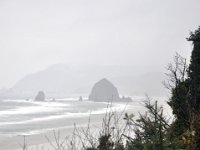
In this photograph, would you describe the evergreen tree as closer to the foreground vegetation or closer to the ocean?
the foreground vegetation

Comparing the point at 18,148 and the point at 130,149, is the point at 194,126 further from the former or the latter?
the point at 18,148

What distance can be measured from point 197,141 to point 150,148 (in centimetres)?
94

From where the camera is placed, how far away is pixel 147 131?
27.1 ft

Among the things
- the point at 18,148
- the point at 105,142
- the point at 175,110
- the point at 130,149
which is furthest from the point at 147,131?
the point at 18,148

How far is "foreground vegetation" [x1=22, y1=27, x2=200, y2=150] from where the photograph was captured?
6.34m

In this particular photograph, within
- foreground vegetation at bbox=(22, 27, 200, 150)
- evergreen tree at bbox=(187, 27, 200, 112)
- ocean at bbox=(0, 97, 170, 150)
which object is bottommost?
ocean at bbox=(0, 97, 170, 150)

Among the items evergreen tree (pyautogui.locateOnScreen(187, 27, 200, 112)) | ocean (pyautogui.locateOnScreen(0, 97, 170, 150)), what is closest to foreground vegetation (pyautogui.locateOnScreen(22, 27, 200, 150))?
evergreen tree (pyautogui.locateOnScreen(187, 27, 200, 112))

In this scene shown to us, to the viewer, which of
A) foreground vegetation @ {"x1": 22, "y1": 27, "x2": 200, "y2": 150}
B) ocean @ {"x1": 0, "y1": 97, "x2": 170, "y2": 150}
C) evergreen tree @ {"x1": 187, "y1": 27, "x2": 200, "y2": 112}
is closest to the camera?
foreground vegetation @ {"x1": 22, "y1": 27, "x2": 200, "y2": 150}

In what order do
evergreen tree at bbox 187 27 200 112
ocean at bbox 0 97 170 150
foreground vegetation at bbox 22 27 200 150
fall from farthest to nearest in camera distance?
1. ocean at bbox 0 97 170 150
2. evergreen tree at bbox 187 27 200 112
3. foreground vegetation at bbox 22 27 200 150

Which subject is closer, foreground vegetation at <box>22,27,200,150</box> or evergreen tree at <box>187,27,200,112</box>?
foreground vegetation at <box>22,27,200,150</box>

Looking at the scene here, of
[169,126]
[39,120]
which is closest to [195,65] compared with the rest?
[169,126]

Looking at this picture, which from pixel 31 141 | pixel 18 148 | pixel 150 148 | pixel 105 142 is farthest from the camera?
pixel 31 141

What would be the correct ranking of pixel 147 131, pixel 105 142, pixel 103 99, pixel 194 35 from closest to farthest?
1. pixel 105 142
2. pixel 147 131
3. pixel 194 35
4. pixel 103 99

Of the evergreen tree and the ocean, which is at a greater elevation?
the evergreen tree
